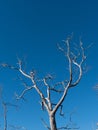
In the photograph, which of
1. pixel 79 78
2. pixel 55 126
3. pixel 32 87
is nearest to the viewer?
pixel 55 126

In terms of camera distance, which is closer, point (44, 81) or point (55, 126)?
point (55, 126)

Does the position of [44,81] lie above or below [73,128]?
above

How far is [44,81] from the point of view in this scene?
12.5 meters

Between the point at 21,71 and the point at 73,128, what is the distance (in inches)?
153

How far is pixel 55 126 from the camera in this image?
10352 millimetres

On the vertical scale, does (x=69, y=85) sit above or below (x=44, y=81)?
below

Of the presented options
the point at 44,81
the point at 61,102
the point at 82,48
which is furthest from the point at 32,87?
the point at 82,48

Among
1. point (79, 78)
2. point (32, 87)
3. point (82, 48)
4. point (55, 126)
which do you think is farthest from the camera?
Result: point (82, 48)

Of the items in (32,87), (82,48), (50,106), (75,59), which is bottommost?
(50,106)

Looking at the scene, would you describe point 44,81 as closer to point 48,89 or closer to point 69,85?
point 48,89

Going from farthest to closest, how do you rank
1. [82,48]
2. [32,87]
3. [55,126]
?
1. [82,48]
2. [32,87]
3. [55,126]

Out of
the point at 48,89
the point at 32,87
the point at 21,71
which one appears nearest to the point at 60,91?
the point at 48,89

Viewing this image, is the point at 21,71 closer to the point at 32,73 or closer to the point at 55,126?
the point at 32,73

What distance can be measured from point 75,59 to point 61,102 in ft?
9.47
